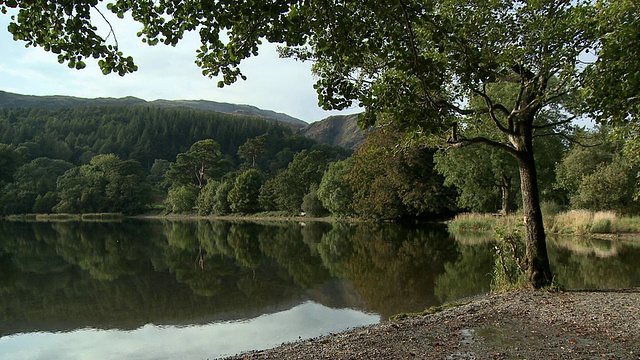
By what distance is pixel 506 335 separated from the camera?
22.3ft

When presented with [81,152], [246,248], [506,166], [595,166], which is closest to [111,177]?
[81,152]

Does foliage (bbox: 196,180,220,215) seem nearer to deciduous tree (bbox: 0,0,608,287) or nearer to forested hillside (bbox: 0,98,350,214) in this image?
forested hillside (bbox: 0,98,350,214)

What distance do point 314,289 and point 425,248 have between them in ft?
34.1

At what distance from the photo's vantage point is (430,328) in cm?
749

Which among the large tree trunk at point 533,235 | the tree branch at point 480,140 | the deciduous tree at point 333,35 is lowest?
the large tree trunk at point 533,235

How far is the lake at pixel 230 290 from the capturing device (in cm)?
958

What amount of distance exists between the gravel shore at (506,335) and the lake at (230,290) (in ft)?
Answer: 7.13

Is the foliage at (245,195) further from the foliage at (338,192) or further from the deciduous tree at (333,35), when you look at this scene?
the deciduous tree at (333,35)

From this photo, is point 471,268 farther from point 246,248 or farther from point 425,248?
point 246,248

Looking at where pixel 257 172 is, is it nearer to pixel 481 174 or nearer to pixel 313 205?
pixel 313 205

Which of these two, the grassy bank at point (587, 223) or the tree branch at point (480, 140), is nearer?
the tree branch at point (480, 140)

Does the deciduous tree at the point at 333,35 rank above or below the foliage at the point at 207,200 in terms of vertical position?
above

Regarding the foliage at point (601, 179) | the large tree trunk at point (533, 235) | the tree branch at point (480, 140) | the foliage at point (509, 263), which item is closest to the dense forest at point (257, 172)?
the foliage at point (601, 179)

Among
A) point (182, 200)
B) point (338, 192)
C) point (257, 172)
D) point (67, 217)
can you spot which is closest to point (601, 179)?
point (338, 192)
